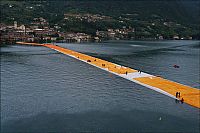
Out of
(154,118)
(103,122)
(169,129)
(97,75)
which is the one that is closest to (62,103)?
(103,122)

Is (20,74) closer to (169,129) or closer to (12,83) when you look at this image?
(12,83)

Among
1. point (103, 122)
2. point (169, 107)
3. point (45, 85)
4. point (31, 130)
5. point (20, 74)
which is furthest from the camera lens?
point (20, 74)

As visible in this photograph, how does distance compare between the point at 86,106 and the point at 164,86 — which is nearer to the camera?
the point at 86,106

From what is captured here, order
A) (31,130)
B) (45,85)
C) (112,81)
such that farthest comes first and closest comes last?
(112,81), (45,85), (31,130)

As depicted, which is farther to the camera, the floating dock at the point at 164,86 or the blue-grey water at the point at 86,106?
the floating dock at the point at 164,86

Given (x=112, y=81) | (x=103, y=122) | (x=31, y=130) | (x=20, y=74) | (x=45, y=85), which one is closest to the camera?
(x=31, y=130)

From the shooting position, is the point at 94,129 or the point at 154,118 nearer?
the point at 94,129

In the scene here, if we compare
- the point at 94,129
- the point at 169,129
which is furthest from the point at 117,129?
the point at 169,129

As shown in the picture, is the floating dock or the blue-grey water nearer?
the blue-grey water

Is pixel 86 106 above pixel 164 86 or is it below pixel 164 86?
below

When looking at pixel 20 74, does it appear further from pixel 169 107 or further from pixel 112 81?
pixel 169 107
